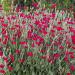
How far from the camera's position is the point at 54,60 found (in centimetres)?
387

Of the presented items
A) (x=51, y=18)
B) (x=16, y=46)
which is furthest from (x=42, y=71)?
(x=51, y=18)

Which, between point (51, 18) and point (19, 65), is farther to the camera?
point (51, 18)

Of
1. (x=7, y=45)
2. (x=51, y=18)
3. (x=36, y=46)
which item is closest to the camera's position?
(x=36, y=46)

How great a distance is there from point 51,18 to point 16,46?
105 cm

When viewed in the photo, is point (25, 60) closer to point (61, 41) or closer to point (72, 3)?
point (61, 41)

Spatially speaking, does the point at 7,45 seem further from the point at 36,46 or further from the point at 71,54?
the point at 71,54

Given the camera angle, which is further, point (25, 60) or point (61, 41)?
point (61, 41)

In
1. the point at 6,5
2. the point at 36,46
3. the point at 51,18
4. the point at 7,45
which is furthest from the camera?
the point at 6,5

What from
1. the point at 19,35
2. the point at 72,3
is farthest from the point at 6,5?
the point at 19,35

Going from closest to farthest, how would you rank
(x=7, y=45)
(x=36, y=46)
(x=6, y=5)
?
1. (x=36, y=46)
2. (x=7, y=45)
3. (x=6, y=5)

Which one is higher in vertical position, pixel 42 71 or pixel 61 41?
pixel 61 41

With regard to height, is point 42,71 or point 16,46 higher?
point 16,46

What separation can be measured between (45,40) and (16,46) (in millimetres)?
399

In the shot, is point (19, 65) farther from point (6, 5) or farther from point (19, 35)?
point (6, 5)
